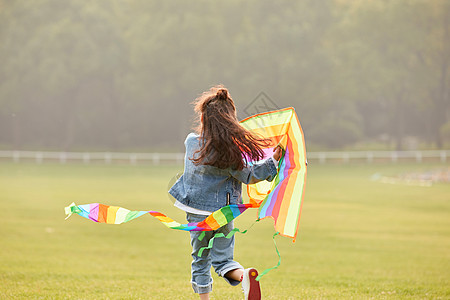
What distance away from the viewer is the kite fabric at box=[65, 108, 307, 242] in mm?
4113

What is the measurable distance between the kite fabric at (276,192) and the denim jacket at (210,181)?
0.09m

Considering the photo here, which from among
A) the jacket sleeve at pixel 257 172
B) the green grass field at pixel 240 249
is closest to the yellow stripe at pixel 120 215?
the jacket sleeve at pixel 257 172

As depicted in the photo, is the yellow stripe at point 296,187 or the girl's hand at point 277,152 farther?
the girl's hand at point 277,152

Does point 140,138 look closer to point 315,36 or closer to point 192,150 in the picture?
point 315,36

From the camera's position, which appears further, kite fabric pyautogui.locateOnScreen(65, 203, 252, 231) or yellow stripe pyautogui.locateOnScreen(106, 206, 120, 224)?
yellow stripe pyautogui.locateOnScreen(106, 206, 120, 224)

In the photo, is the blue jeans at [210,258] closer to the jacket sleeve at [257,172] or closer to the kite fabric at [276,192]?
the kite fabric at [276,192]

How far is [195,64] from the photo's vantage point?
43406 millimetres

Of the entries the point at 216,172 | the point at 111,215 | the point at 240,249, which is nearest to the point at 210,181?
the point at 216,172

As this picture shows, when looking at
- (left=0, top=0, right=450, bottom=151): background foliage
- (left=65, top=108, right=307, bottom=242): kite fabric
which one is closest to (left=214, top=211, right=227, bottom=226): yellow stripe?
(left=65, top=108, right=307, bottom=242): kite fabric

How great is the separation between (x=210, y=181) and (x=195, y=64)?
39.8m

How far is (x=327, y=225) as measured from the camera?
41.2 ft

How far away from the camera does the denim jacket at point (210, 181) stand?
4121 mm

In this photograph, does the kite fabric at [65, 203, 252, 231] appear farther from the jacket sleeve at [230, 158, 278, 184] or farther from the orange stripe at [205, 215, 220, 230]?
the jacket sleeve at [230, 158, 278, 184]

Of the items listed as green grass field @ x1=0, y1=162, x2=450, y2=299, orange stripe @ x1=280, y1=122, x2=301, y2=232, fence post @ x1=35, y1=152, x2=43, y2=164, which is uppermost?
orange stripe @ x1=280, y1=122, x2=301, y2=232
